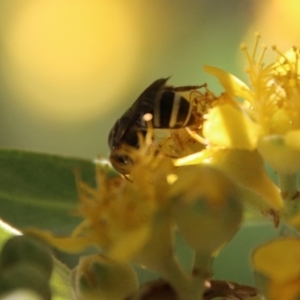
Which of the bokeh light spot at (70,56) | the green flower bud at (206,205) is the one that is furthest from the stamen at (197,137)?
the bokeh light spot at (70,56)

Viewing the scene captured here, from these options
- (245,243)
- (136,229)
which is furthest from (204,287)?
(245,243)

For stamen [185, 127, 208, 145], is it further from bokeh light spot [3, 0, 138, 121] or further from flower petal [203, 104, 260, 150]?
bokeh light spot [3, 0, 138, 121]

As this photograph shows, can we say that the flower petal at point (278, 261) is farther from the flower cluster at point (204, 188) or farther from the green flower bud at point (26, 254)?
the green flower bud at point (26, 254)

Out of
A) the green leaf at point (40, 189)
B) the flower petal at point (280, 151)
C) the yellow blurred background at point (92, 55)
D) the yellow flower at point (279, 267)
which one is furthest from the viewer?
the yellow blurred background at point (92, 55)

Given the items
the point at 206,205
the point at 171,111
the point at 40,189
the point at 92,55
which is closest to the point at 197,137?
the point at 171,111

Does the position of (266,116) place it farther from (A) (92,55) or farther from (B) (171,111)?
(A) (92,55)

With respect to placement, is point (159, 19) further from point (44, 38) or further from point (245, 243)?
point (245, 243)
